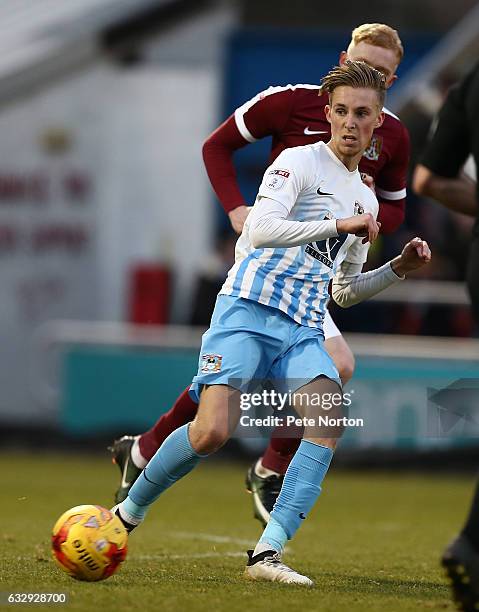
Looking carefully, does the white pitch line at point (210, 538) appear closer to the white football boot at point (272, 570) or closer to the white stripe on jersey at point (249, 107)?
the white football boot at point (272, 570)

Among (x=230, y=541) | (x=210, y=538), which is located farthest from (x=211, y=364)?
(x=210, y=538)

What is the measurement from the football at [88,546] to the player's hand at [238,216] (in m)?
1.68

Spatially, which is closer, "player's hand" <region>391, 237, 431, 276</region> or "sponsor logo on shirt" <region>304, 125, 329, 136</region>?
"player's hand" <region>391, 237, 431, 276</region>

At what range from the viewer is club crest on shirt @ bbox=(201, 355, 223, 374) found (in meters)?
6.14

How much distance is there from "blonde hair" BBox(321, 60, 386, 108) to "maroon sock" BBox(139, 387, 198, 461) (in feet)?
→ 5.95

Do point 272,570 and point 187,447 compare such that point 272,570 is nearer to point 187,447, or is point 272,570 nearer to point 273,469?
point 187,447

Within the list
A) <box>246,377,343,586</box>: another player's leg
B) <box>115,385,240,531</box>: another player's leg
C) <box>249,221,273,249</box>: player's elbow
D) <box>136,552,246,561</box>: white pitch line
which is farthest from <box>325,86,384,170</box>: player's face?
<box>136,552,246,561</box>: white pitch line

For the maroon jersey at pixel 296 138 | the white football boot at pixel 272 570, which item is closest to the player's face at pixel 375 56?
the maroon jersey at pixel 296 138

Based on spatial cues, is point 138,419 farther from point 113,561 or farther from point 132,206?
point 113,561

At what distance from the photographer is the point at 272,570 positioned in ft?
19.9

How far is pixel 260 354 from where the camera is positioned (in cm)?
624

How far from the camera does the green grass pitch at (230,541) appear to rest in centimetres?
570

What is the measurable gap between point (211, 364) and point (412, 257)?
3.27ft

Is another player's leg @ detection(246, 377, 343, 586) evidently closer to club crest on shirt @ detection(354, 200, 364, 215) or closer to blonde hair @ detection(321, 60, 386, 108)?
club crest on shirt @ detection(354, 200, 364, 215)
